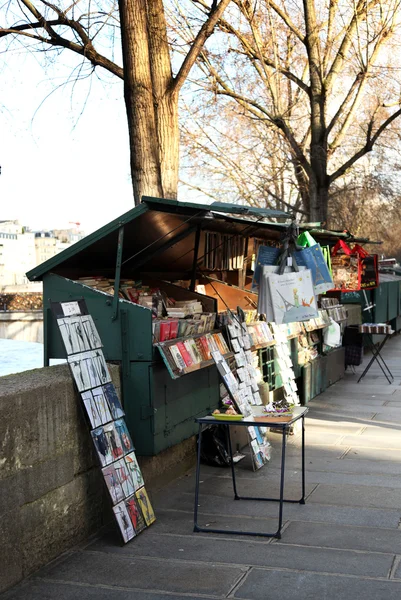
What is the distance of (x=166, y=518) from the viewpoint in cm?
616

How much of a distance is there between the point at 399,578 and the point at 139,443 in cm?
251

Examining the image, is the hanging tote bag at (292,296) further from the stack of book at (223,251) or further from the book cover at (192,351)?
the stack of book at (223,251)

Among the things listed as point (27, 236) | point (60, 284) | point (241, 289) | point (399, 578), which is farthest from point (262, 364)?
point (27, 236)

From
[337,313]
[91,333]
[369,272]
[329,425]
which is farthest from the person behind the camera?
[369,272]

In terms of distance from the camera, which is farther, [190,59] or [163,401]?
[190,59]

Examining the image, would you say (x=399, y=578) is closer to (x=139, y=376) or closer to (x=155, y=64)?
(x=139, y=376)

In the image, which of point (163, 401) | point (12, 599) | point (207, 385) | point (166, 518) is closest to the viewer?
point (12, 599)

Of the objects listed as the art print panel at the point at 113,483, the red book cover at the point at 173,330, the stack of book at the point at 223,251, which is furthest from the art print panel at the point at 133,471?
the stack of book at the point at 223,251

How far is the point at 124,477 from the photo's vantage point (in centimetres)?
568

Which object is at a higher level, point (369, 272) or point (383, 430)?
point (369, 272)

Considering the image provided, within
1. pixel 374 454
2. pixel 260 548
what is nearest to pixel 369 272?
pixel 374 454

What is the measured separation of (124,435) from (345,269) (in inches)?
321

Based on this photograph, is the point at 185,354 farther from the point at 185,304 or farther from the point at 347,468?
the point at 347,468

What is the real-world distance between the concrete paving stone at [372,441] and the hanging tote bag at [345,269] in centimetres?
427
